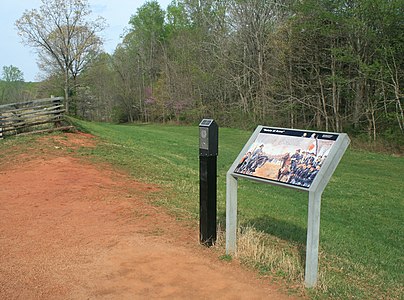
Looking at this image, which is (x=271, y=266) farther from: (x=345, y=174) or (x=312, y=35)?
(x=312, y=35)

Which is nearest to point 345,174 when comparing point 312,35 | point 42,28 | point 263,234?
point 263,234

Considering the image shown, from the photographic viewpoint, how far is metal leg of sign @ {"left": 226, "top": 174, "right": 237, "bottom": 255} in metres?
4.11

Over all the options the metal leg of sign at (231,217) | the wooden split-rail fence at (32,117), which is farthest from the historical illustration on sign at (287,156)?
the wooden split-rail fence at (32,117)

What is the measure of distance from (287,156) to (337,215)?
4.31m

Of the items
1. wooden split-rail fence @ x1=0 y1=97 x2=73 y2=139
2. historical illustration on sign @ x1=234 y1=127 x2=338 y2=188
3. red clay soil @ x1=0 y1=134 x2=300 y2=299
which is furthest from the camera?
wooden split-rail fence @ x1=0 y1=97 x2=73 y2=139

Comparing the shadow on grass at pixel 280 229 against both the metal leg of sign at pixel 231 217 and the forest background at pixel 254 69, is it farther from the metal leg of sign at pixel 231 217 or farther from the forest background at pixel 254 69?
the forest background at pixel 254 69

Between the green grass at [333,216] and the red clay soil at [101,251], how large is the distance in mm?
509

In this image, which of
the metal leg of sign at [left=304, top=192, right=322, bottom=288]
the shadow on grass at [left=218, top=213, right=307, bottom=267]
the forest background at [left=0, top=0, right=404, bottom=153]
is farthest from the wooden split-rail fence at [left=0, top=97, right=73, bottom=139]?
the forest background at [left=0, top=0, right=404, bottom=153]

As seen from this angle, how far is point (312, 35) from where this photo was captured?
73.2 feet

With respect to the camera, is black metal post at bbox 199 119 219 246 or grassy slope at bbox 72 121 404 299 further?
black metal post at bbox 199 119 219 246

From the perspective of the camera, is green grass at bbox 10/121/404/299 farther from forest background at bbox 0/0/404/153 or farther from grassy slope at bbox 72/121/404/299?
forest background at bbox 0/0/404/153

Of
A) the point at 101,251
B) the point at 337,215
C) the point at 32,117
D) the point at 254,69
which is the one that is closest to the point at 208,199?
the point at 101,251

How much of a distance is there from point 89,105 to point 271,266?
141 ft

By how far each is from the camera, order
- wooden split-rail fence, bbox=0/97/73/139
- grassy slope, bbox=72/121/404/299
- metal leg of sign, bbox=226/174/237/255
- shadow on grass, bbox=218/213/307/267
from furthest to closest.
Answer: wooden split-rail fence, bbox=0/97/73/139
shadow on grass, bbox=218/213/307/267
metal leg of sign, bbox=226/174/237/255
grassy slope, bbox=72/121/404/299
